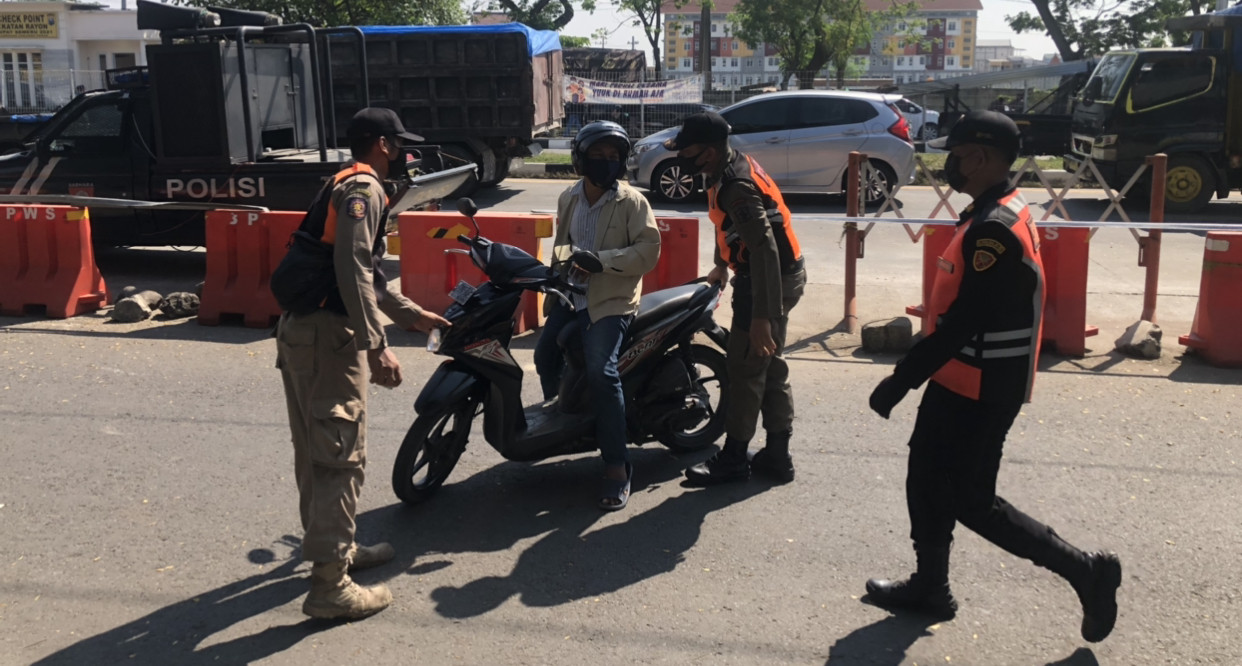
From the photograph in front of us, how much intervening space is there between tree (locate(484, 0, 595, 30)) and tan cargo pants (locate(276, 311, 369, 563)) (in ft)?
150

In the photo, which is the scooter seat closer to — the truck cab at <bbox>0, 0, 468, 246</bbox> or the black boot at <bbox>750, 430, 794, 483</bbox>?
the black boot at <bbox>750, 430, 794, 483</bbox>

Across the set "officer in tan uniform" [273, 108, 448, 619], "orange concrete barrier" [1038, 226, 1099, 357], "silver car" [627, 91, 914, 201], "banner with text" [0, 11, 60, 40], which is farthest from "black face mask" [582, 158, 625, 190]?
"banner with text" [0, 11, 60, 40]

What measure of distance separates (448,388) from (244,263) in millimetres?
4503

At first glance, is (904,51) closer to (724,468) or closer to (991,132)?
(724,468)

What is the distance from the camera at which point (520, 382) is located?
5.02 m

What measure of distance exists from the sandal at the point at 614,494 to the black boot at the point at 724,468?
1.21 ft

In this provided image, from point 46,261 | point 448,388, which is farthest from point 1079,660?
point 46,261

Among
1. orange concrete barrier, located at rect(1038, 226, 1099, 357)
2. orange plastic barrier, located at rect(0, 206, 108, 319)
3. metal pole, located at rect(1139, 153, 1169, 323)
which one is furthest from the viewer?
orange plastic barrier, located at rect(0, 206, 108, 319)

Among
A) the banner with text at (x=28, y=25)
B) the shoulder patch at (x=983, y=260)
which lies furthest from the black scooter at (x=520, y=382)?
the banner with text at (x=28, y=25)

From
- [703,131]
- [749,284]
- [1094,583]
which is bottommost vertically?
[1094,583]

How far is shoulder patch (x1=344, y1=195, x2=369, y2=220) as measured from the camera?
380 cm

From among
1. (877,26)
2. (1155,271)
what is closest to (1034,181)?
(1155,271)

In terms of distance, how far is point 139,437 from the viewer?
5.99 meters

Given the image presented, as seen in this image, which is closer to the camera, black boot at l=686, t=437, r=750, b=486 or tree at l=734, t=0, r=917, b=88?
black boot at l=686, t=437, r=750, b=486
